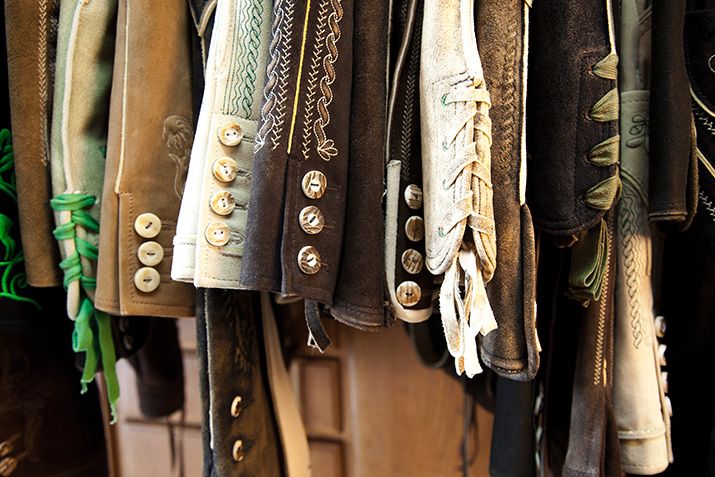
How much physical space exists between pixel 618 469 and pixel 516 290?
0.26 meters

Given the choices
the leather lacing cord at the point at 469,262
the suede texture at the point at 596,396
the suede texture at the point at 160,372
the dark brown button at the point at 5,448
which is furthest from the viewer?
the suede texture at the point at 160,372

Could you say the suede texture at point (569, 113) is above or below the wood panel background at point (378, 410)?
above

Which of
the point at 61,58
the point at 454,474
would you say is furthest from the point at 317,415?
the point at 61,58

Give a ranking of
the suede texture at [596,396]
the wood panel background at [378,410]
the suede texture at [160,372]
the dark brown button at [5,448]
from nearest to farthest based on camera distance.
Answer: the suede texture at [596,396] → the dark brown button at [5,448] → the suede texture at [160,372] → the wood panel background at [378,410]

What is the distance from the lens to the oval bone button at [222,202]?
49 cm

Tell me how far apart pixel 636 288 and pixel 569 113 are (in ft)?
0.71

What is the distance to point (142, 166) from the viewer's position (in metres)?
0.56

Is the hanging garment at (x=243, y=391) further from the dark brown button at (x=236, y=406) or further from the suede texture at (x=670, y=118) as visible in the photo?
the suede texture at (x=670, y=118)

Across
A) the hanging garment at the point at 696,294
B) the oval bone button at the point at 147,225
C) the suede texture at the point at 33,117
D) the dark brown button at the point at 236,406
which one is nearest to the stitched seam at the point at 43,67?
the suede texture at the point at 33,117

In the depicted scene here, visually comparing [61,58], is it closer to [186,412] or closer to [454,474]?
[186,412]

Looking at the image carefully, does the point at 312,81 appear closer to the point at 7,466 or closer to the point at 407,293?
the point at 407,293

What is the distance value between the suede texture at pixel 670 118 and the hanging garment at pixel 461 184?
18cm

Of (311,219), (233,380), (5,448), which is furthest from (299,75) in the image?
(5,448)

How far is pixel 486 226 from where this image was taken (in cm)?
43
